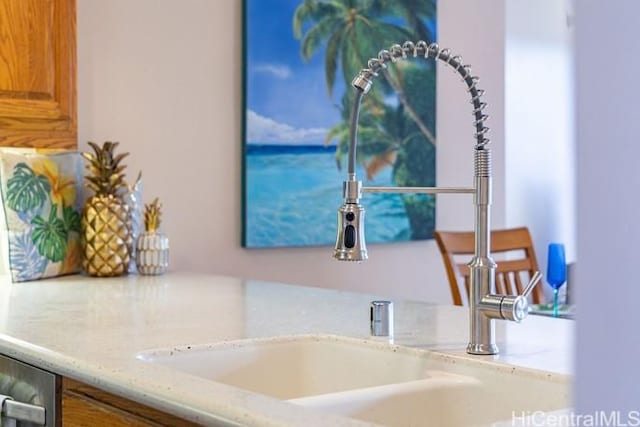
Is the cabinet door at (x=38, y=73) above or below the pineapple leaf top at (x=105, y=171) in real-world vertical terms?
above

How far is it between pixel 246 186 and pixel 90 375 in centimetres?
167

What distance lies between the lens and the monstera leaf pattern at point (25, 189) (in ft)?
7.92

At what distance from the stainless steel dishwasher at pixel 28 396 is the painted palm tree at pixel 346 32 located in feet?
5.81

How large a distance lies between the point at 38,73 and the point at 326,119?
1.04 metres

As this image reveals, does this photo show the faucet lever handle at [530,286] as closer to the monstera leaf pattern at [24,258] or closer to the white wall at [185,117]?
the monstera leaf pattern at [24,258]

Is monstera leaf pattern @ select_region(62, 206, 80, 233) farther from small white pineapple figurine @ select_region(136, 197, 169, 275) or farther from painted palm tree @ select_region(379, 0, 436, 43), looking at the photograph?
painted palm tree @ select_region(379, 0, 436, 43)

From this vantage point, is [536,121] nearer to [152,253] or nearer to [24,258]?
[152,253]

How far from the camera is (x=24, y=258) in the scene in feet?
7.93

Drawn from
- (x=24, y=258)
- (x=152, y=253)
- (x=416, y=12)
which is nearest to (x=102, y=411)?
(x=24, y=258)

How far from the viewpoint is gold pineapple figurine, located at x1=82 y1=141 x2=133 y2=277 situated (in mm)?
2518

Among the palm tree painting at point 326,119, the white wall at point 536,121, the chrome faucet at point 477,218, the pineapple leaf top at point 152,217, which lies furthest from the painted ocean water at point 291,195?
the chrome faucet at point 477,218

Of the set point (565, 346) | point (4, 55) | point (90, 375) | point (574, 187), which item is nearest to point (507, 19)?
point (4, 55)

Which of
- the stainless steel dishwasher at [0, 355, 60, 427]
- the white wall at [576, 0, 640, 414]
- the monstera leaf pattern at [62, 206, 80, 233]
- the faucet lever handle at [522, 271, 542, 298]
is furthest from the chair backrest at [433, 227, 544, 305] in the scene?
the white wall at [576, 0, 640, 414]

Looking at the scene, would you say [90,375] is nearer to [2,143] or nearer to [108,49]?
[2,143]
